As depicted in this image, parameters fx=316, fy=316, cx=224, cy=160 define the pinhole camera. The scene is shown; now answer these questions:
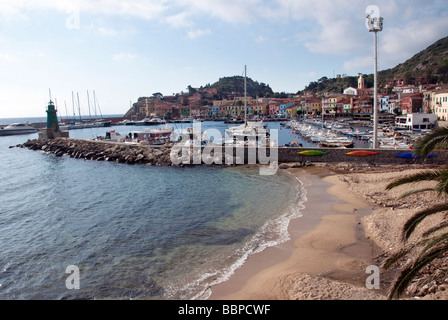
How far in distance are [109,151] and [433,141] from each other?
3715 cm

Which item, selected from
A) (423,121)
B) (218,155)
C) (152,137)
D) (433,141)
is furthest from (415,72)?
(433,141)

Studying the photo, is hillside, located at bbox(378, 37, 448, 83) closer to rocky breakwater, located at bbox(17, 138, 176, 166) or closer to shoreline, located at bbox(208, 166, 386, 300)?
rocky breakwater, located at bbox(17, 138, 176, 166)

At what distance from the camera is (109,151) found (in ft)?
128

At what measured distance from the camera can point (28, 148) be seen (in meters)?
53.6

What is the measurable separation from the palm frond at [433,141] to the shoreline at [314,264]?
383 cm

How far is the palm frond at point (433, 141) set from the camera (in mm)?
6629

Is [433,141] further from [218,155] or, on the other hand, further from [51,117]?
[51,117]

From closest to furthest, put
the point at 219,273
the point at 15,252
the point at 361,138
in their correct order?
the point at 219,273 → the point at 15,252 → the point at 361,138

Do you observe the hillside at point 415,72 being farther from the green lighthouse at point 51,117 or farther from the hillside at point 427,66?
the green lighthouse at point 51,117

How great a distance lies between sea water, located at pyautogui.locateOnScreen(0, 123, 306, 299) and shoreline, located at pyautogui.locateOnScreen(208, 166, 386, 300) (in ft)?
1.92

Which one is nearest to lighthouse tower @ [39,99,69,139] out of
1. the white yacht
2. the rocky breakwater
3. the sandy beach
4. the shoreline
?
the rocky breakwater
